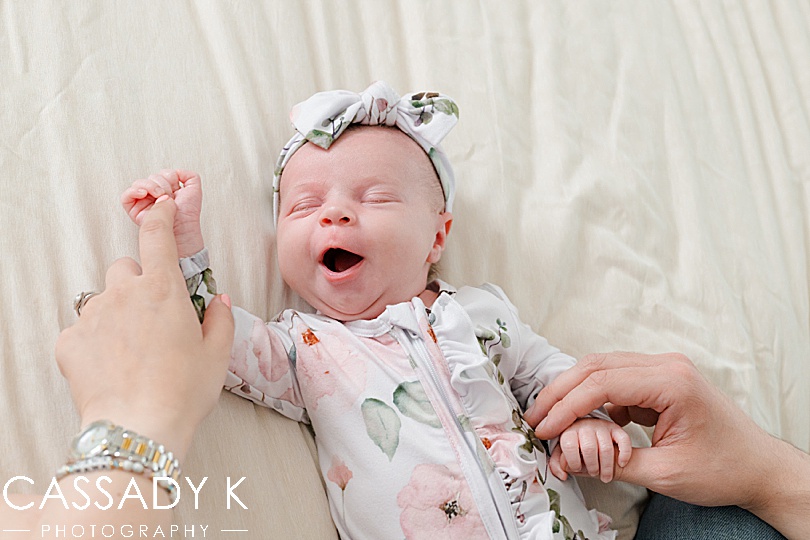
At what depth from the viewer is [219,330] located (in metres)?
1.01

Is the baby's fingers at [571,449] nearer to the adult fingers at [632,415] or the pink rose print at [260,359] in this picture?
the adult fingers at [632,415]

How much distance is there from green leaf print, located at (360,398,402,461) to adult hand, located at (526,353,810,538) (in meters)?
0.23

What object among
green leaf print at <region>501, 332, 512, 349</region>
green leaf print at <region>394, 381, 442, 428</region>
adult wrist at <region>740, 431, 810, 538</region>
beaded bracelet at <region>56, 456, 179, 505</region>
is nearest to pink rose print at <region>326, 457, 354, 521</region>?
green leaf print at <region>394, 381, 442, 428</region>

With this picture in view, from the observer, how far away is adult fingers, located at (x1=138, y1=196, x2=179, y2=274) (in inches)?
40.7

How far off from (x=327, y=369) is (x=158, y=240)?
1.12 ft

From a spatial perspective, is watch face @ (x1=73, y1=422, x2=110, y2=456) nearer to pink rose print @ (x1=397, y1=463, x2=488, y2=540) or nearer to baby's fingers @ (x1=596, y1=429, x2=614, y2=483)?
pink rose print @ (x1=397, y1=463, x2=488, y2=540)

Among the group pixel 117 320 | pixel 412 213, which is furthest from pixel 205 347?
pixel 412 213

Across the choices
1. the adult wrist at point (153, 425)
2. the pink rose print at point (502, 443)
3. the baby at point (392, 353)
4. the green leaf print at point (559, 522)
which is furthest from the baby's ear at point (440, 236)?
the adult wrist at point (153, 425)

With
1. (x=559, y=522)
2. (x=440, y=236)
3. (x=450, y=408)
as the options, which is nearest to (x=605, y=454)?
(x=559, y=522)

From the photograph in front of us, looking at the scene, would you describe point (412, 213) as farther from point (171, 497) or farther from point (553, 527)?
point (171, 497)

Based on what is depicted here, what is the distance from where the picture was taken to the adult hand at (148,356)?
86 centimetres

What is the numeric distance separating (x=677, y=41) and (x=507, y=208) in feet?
2.06

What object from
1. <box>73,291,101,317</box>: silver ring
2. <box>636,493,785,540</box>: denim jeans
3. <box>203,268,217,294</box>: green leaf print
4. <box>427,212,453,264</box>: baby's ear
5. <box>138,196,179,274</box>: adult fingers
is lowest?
<box>636,493,785,540</box>: denim jeans

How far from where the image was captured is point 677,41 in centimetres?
188
